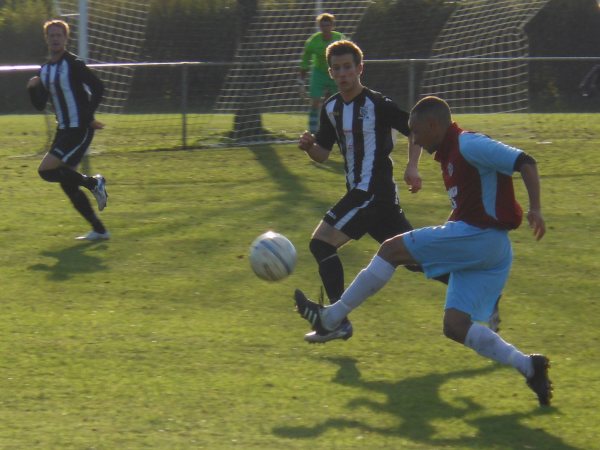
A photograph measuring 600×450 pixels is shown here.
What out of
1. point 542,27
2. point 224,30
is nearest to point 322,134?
point 224,30

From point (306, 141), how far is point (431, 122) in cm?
124

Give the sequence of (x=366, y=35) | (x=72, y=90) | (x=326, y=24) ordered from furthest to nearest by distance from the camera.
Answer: (x=366, y=35) < (x=326, y=24) < (x=72, y=90)

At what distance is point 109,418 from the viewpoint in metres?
5.42

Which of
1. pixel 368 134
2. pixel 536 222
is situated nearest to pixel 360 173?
pixel 368 134

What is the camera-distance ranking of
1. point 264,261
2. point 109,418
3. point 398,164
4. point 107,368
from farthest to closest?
point 398,164, point 264,261, point 107,368, point 109,418

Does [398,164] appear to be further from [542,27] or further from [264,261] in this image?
[542,27]

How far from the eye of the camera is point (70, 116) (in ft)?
33.7

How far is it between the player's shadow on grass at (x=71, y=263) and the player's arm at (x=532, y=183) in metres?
4.36

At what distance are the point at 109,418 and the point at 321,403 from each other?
1.06m

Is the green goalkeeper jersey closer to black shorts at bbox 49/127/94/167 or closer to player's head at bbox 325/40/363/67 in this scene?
black shorts at bbox 49/127/94/167

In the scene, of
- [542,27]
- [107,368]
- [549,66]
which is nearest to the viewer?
[107,368]

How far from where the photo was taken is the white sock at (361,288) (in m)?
6.04

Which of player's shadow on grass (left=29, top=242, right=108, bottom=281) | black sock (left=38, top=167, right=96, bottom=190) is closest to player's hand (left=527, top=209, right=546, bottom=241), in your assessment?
player's shadow on grass (left=29, top=242, right=108, bottom=281)

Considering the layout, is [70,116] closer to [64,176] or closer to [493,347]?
[64,176]
